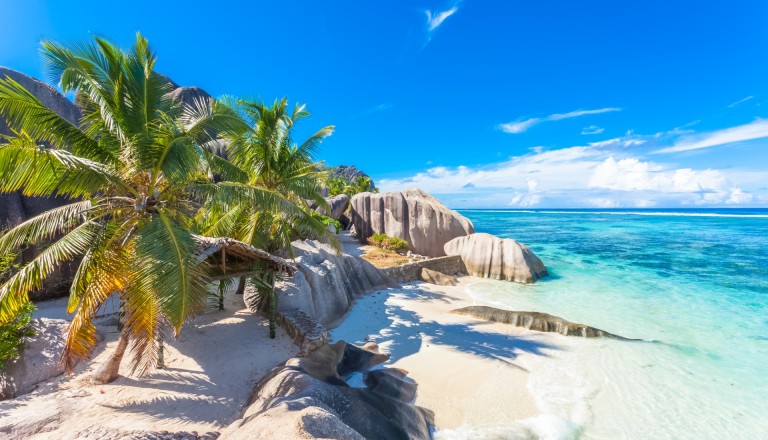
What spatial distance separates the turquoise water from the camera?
307 inches

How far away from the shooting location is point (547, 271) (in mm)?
23438

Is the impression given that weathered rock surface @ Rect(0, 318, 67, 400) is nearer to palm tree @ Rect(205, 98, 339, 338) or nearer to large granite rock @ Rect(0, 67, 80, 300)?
palm tree @ Rect(205, 98, 339, 338)

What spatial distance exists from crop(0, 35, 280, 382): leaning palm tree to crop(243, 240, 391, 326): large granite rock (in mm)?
4500

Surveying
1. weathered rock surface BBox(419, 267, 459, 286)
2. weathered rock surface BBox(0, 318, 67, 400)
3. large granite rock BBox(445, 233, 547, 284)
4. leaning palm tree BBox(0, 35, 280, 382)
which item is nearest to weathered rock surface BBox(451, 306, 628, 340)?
weathered rock surface BBox(419, 267, 459, 286)

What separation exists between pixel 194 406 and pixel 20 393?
146 inches

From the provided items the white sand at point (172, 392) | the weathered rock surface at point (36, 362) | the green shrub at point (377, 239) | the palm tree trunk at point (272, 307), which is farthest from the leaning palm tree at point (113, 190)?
the green shrub at point (377, 239)

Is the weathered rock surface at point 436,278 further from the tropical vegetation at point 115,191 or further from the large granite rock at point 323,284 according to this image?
the tropical vegetation at point 115,191

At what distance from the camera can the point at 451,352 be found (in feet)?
33.8

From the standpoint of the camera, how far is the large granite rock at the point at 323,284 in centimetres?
1107

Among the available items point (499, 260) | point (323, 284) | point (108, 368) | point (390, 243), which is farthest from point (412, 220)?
point (108, 368)

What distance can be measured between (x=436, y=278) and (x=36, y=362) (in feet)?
55.2

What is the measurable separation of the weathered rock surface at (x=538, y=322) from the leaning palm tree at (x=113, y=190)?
10.5 metres

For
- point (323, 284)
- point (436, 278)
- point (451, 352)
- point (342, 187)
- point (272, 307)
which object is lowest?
point (451, 352)

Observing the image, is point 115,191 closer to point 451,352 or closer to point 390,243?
point 451,352
